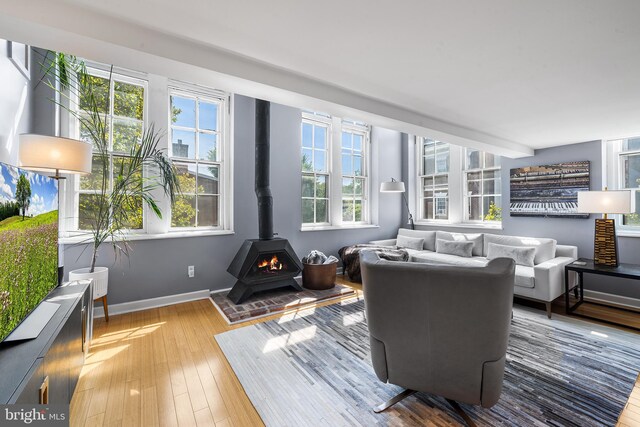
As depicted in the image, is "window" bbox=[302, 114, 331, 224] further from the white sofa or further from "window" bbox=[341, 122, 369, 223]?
the white sofa

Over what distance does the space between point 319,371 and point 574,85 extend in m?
3.09

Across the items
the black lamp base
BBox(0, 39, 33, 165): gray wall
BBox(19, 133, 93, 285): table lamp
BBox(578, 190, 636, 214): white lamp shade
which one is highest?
BBox(0, 39, 33, 165): gray wall

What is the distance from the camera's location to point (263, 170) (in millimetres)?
3842

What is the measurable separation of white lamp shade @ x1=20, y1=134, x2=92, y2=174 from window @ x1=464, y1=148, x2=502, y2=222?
18.9ft

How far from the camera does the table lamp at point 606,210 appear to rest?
3123mm

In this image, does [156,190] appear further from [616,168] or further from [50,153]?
[616,168]

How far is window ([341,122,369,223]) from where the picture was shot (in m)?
5.48

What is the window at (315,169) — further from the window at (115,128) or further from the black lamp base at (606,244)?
the black lamp base at (606,244)

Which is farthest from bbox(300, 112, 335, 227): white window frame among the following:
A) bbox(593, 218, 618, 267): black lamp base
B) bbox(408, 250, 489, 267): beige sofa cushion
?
bbox(593, 218, 618, 267): black lamp base

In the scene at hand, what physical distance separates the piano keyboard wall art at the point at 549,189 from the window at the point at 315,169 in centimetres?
320

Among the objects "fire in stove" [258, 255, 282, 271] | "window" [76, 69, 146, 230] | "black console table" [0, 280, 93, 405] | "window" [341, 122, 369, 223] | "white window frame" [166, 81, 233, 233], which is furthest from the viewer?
"window" [341, 122, 369, 223]

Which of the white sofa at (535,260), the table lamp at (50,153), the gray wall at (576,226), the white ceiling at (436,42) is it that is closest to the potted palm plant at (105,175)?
the table lamp at (50,153)

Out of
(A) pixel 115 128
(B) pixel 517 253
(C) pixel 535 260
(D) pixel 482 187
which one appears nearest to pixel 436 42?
(B) pixel 517 253

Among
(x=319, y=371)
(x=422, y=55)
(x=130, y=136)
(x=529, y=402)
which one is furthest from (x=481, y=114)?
(x=130, y=136)
